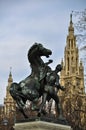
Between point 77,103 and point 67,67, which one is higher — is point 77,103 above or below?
below

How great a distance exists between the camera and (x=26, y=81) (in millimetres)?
16844

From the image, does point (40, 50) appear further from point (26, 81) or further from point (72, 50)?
point (72, 50)

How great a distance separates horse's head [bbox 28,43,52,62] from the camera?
56.3 ft

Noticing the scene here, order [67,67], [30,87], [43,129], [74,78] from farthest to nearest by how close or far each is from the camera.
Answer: [67,67], [74,78], [30,87], [43,129]

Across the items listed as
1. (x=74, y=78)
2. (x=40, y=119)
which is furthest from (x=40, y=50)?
(x=74, y=78)

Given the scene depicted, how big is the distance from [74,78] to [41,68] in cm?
10062

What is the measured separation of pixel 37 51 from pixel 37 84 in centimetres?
149

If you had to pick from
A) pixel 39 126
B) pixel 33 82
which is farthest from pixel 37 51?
pixel 39 126

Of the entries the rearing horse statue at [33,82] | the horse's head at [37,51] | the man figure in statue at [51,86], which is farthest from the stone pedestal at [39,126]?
the horse's head at [37,51]

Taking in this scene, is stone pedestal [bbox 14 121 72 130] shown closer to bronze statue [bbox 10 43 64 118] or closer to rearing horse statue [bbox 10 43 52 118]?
bronze statue [bbox 10 43 64 118]

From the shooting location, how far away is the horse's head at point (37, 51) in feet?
56.3

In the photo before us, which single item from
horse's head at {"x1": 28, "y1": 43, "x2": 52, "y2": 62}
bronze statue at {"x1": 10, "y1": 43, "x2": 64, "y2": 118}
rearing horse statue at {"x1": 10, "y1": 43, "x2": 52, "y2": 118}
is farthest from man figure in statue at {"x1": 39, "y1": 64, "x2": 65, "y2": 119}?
horse's head at {"x1": 28, "y1": 43, "x2": 52, "y2": 62}

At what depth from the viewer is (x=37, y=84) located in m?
16.7

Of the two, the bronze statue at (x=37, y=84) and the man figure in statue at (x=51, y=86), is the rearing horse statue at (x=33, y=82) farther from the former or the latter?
the man figure in statue at (x=51, y=86)
